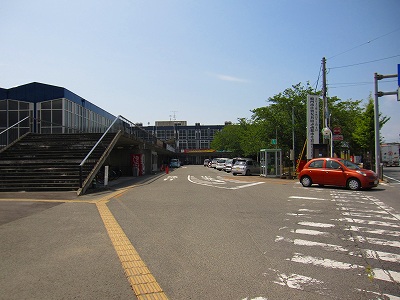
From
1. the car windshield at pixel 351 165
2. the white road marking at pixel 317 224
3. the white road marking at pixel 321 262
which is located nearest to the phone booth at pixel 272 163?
the car windshield at pixel 351 165

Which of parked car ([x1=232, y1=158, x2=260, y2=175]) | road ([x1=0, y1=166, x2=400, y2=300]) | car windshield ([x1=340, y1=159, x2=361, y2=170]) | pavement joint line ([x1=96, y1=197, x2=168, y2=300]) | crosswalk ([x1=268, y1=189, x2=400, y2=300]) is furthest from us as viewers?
parked car ([x1=232, y1=158, x2=260, y2=175])

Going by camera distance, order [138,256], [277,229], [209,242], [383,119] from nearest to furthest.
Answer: [138,256] < [209,242] < [277,229] < [383,119]

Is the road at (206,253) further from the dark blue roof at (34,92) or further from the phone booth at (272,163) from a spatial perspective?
the dark blue roof at (34,92)

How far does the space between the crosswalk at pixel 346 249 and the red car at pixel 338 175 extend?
19.5 feet

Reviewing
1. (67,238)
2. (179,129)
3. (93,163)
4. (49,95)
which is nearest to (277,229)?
(67,238)

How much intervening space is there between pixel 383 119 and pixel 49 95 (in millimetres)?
35571

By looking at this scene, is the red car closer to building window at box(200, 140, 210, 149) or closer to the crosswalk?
the crosswalk

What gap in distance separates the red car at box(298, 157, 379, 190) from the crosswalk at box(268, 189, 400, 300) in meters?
5.95

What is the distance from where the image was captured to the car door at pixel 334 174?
1709 centimetres

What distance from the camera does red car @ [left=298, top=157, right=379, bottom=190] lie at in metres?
16.4

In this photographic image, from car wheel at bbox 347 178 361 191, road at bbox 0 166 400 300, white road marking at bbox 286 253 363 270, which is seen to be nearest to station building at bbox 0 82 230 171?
car wheel at bbox 347 178 361 191

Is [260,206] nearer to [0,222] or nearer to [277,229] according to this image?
[277,229]

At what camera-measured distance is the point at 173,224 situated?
8.23 meters

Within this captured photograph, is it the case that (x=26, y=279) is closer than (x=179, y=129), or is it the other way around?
(x=26, y=279)
